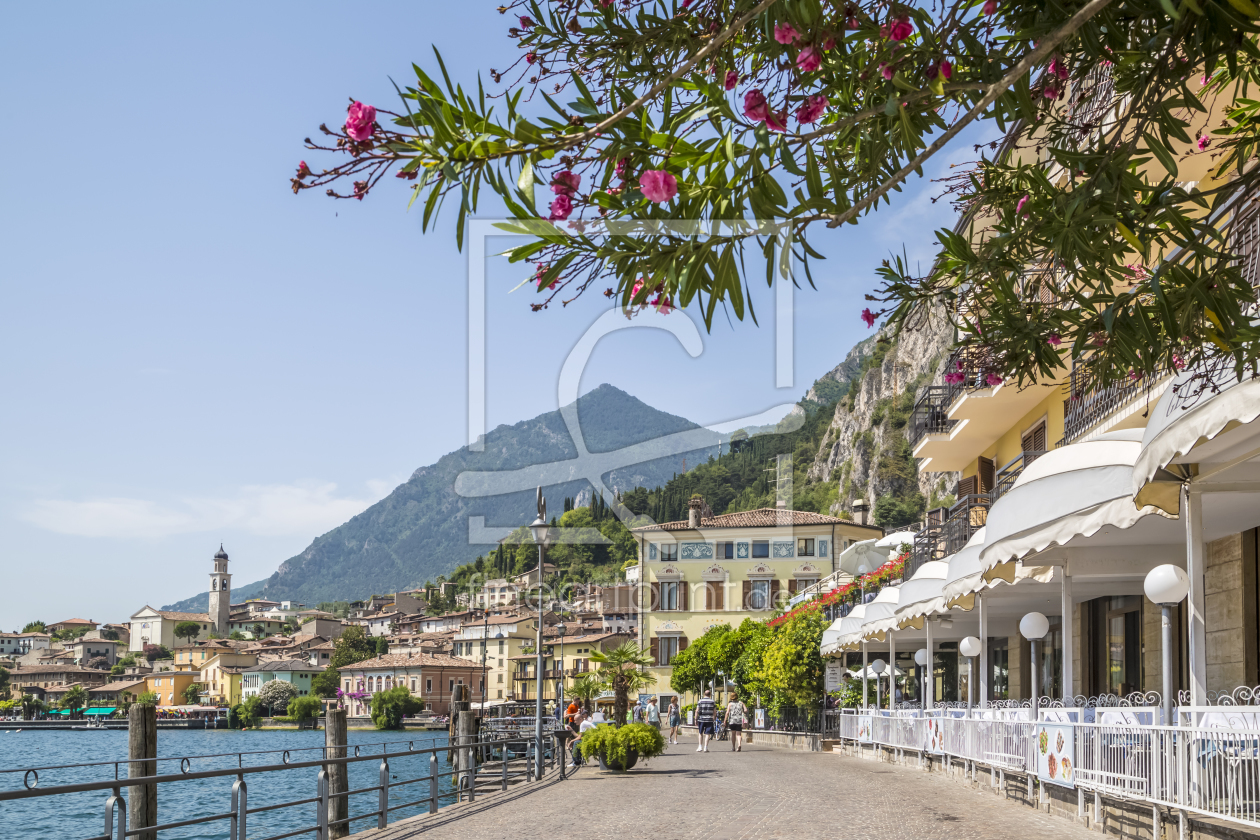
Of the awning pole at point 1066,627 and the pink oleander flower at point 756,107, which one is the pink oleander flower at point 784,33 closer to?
the pink oleander flower at point 756,107

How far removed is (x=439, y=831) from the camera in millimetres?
11945

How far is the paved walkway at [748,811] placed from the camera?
34.0 feet

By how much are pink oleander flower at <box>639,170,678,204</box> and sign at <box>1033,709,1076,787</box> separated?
349 inches

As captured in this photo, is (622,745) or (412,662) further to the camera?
(412,662)

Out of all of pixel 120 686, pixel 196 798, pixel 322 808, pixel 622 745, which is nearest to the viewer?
pixel 322 808

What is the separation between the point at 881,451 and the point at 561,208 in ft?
425

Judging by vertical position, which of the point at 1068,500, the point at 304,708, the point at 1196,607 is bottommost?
the point at 304,708

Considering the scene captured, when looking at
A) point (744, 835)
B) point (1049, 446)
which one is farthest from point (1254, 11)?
point (1049, 446)

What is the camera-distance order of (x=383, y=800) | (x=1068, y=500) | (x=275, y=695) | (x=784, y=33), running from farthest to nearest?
(x=275, y=695), (x=383, y=800), (x=1068, y=500), (x=784, y=33)

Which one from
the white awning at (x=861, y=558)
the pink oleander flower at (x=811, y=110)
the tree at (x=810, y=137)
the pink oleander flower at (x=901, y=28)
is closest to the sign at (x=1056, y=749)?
the tree at (x=810, y=137)

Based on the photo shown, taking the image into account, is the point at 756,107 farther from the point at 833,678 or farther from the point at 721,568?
the point at 721,568

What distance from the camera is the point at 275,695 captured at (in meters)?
130

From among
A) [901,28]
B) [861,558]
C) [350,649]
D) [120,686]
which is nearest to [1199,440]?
[901,28]

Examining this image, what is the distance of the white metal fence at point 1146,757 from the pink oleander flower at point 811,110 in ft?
15.8
